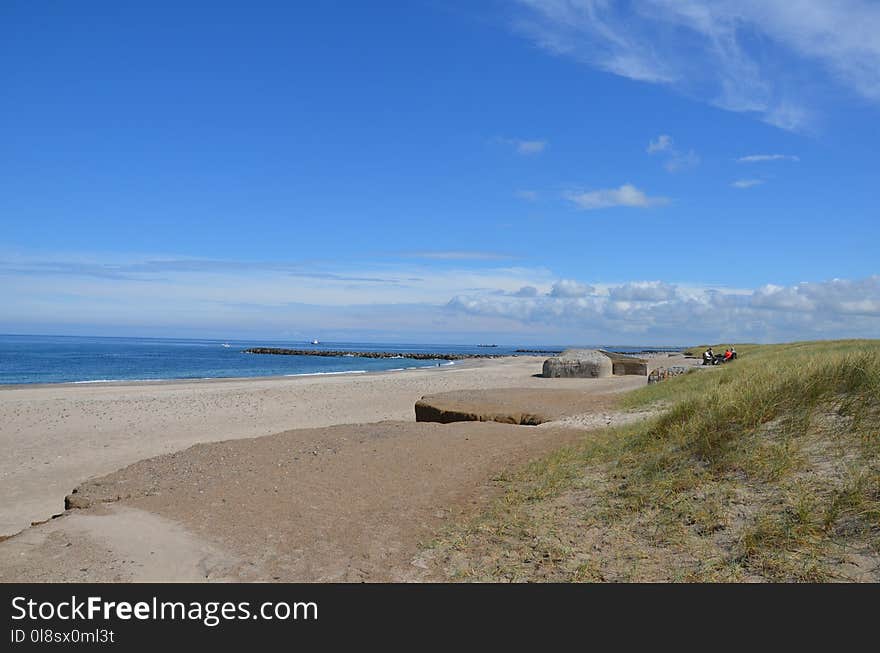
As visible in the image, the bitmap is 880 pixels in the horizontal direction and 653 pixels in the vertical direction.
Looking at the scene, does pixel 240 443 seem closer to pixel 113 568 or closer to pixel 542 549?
pixel 113 568

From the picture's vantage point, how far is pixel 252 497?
7.97m

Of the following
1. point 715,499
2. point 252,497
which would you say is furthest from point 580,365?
point 715,499

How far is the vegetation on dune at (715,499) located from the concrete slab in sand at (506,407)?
4.91m

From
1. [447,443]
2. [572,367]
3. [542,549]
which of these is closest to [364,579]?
[542,549]

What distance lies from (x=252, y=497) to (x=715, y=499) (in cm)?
522

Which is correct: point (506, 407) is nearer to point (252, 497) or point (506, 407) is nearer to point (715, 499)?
point (252, 497)

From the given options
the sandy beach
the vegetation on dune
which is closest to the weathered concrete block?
the sandy beach

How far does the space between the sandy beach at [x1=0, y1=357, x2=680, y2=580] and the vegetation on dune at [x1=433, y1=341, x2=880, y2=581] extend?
0.91m

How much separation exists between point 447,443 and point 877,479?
634 centimetres

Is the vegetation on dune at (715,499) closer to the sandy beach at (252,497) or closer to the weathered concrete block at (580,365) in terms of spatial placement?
the sandy beach at (252,497)

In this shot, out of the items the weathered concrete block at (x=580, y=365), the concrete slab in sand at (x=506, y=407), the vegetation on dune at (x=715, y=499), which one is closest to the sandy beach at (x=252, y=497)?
the concrete slab in sand at (x=506, y=407)

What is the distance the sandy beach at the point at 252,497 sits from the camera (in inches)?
229
